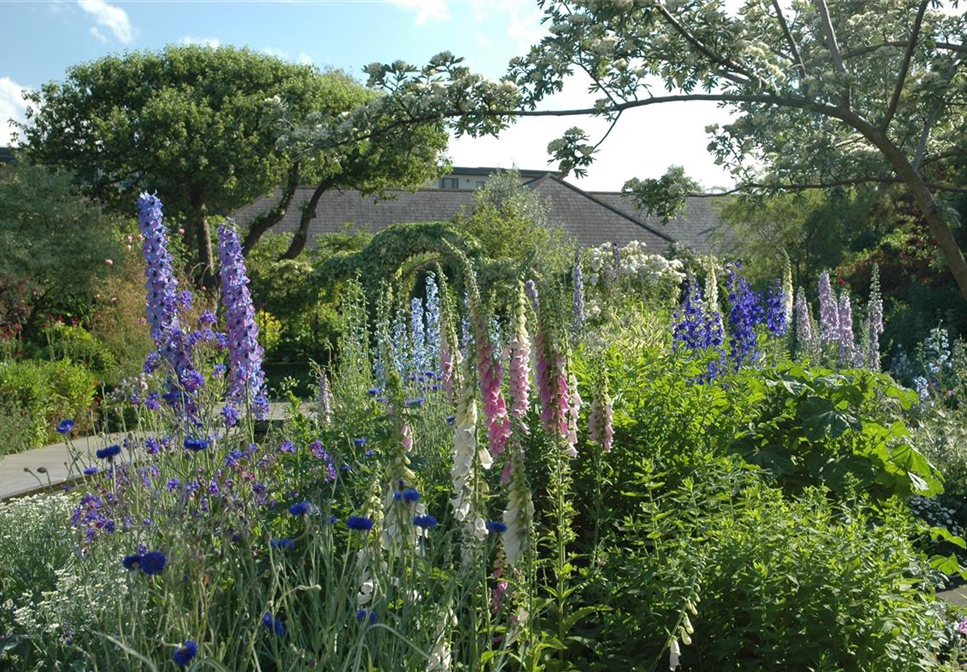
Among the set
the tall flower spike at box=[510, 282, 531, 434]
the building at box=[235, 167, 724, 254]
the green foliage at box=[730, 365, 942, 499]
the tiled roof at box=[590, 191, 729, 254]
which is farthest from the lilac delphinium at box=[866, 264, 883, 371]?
the tiled roof at box=[590, 191, 729, 254]

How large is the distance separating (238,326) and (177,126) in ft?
63.7

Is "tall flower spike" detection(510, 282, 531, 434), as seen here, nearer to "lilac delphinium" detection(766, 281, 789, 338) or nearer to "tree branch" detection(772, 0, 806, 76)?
"tree branch" detection(772, 0, 806, 76)

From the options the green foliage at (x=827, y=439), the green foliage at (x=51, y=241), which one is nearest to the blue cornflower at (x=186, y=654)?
the green foliage at (x=827, y=439)

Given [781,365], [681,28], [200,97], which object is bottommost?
[781,365]

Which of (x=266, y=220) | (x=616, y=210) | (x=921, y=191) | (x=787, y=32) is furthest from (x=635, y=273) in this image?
(x=616, y=210)

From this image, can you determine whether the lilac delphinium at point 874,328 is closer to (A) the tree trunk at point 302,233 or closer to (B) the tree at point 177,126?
(B) the tree at point 177,126

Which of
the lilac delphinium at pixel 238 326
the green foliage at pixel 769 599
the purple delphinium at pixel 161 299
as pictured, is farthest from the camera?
the lilac delphinium at pixel 238 326

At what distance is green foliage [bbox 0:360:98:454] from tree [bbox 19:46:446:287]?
979cm

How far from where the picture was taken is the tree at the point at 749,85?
5.38 m

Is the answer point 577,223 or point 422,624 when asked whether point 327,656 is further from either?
point 577,223

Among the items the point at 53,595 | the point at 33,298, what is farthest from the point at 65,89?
the point at 53,595

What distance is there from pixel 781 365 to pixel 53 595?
416 centimetres

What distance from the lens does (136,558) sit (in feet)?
6.88

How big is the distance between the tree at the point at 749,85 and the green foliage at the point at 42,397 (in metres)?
7.69
